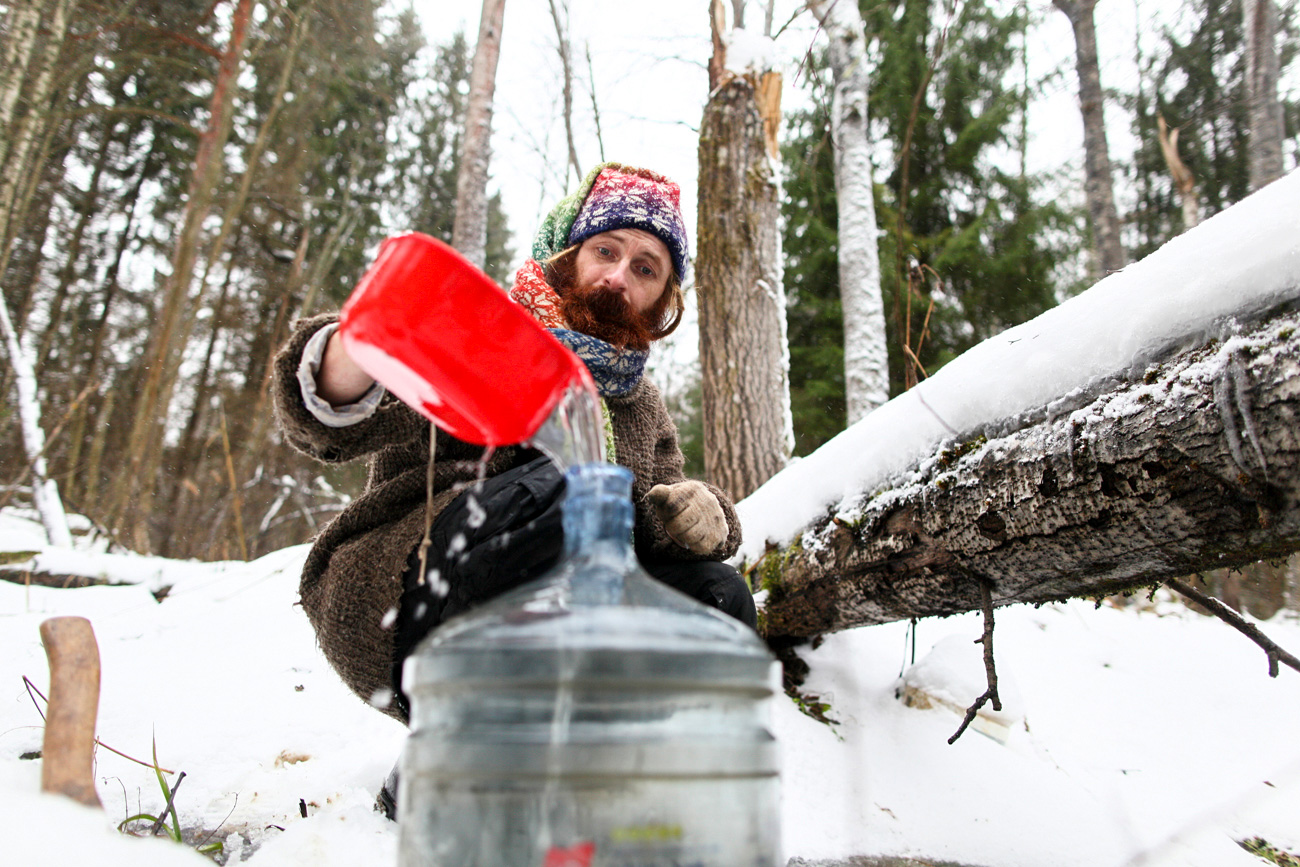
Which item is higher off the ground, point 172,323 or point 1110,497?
point 172,323

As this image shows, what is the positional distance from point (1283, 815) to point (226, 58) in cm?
1029

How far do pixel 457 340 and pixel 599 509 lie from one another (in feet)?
0.86

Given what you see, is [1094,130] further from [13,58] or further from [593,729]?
[13,58]

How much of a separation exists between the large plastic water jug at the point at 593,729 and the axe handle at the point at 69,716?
1.21ft

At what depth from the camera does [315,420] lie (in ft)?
4.31

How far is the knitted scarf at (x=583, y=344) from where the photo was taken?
165cm

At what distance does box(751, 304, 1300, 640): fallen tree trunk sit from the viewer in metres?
1.01

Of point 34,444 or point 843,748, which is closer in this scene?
point 843,748

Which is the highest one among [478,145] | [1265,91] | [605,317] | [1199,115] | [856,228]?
[1199,115]

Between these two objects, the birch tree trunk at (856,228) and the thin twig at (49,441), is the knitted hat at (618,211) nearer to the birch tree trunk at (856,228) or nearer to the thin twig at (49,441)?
the thin twig at (49,441)

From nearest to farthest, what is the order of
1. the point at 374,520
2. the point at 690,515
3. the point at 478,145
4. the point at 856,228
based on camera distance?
the point at 690,515 → the point at 374,520 → the point at 478,145 → the point at 856,228

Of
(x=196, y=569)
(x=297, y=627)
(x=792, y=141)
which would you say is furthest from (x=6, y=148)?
(x=792, y=141)

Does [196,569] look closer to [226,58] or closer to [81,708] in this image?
[81,708]

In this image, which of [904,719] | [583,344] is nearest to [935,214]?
[904,719]
